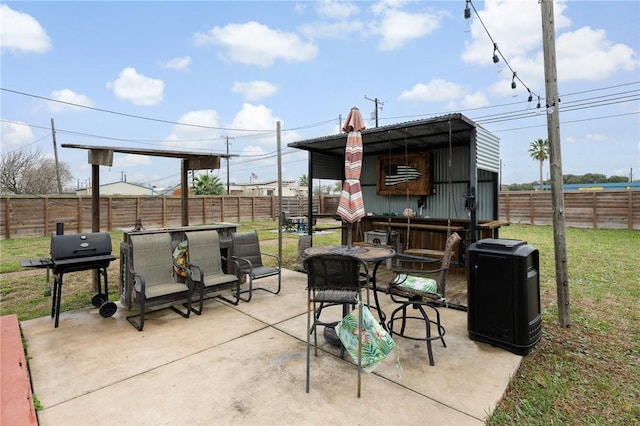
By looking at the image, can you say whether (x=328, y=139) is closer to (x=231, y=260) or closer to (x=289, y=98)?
(x=231, y=260)

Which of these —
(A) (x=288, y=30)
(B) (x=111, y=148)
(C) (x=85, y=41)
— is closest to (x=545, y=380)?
(B) (x=111, y=148)

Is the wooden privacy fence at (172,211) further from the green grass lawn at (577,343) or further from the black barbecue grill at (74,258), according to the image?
the black barbecue grill at (74,258)

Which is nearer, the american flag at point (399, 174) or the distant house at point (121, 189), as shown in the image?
the american flag at point (399, 174)

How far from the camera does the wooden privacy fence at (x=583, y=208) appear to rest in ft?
38.0

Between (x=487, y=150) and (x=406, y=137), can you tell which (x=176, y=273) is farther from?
(x=487, y=150)

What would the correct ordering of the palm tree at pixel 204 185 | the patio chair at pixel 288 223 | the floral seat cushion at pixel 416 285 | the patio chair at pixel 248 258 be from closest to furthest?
the floral seat cushion at pixel 416 285 → the patio chair at pixel 248 258 → the patio chair at pixel 288 223 → the palm tree at pixel 204 185

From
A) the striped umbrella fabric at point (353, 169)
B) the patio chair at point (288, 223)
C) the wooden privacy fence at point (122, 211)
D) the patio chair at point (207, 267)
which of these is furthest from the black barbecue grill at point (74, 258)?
the patio chair at point (288, 223)

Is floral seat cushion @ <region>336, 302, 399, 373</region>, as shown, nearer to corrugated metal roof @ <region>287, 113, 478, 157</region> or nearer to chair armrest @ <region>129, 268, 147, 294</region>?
chair armrest @ <region>129, 268, 147, 294</region>

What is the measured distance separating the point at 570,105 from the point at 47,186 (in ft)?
101

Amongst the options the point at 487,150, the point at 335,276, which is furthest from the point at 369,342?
the point at 487,150

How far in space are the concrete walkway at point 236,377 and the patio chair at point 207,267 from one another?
495 millimetres

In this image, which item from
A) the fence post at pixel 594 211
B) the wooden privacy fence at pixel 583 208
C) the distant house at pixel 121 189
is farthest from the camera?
the distant house at pixel 121 189

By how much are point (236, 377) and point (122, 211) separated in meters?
13.0

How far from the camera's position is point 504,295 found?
9.25ft
